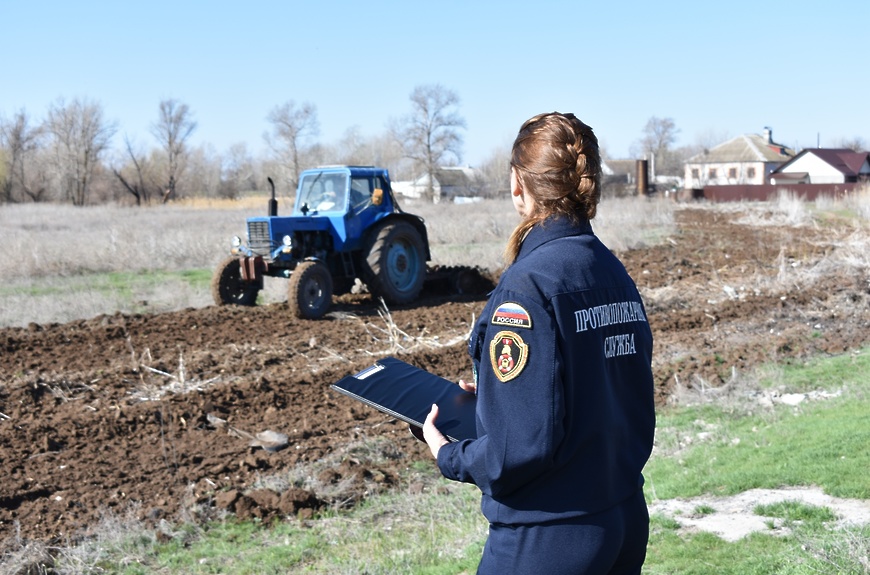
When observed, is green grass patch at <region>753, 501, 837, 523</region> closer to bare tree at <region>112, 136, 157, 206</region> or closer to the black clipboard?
the black clipboard

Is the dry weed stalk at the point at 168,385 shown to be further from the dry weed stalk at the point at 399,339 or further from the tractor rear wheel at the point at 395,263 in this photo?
the tractor rear wheel at the point at 395,263

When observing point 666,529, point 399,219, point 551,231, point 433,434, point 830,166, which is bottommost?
point 666,529

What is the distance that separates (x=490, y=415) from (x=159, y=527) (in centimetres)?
410

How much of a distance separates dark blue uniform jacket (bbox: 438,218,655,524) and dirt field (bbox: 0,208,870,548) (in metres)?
3.99

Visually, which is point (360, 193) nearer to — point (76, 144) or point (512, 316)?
point (512, 316)

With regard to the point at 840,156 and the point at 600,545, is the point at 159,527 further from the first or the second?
the point at 840,156

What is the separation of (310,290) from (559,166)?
10957mm

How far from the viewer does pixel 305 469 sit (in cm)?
657

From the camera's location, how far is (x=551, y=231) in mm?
2182

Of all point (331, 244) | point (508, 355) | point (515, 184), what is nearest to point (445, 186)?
point (331, 244)

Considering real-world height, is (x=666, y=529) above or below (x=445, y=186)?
below

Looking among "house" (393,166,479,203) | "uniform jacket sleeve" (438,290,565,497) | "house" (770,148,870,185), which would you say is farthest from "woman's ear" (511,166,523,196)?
"house" (770,148,870,185)

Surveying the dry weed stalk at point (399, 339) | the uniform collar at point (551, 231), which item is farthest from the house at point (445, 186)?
the uniform collar at point (551, 231)

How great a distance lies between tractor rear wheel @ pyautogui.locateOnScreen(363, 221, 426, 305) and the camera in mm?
13891
